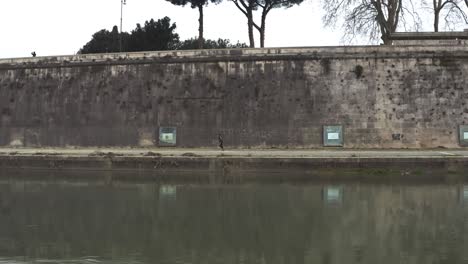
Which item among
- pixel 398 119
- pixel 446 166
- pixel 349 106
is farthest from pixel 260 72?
pixel 446 166

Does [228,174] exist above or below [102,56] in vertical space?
below

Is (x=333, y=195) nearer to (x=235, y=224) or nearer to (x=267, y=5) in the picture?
(x=235, y=224)

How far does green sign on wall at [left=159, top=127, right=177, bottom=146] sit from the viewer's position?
22344 mm

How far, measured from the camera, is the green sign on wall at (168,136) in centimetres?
2234

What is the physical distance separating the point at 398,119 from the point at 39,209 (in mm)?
14586

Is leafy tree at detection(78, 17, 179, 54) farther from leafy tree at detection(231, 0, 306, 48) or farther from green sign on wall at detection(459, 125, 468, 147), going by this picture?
green sign on wall at detection(459, 125, 468, 147)

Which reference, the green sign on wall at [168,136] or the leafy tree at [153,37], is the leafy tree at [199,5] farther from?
the green sign on wall at [168,136]

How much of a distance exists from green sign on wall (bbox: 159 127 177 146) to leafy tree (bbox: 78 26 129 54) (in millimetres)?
19338

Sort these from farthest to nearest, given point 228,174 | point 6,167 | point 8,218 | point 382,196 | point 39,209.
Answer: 1. point 6,167
2. point 228,174
3. point 382,196
4. point 39,209
5. point 8,218

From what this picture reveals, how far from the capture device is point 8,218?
9742 mm

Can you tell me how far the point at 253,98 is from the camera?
2206cm

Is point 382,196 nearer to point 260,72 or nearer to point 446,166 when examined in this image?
point 446,166

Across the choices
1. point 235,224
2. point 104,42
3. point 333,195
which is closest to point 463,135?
point 333,195

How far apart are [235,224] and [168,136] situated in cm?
1357
